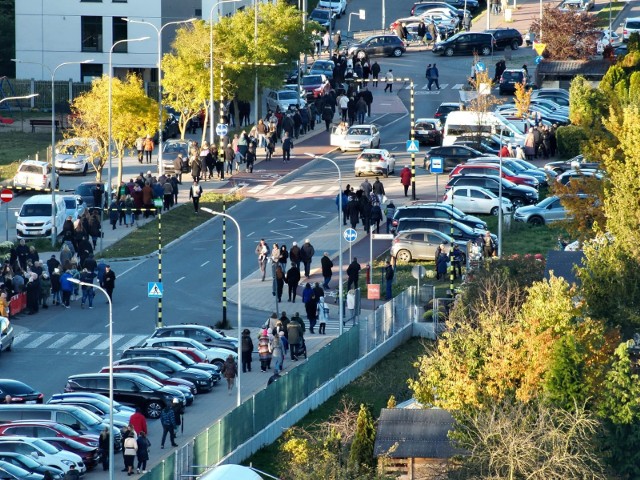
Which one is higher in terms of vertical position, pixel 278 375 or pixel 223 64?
pixel 223 64

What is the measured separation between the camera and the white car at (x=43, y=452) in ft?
137

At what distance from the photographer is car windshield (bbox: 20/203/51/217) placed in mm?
67500

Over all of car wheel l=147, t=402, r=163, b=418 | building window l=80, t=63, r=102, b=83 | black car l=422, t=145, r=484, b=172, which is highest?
building window l=80, t=63, r=102, b=83

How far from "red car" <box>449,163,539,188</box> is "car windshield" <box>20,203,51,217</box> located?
15.6 metres

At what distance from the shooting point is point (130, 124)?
248ft

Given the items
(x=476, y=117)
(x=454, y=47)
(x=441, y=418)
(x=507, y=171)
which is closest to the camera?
(x=441, y=418)

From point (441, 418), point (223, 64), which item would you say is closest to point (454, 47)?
point (223, 64)

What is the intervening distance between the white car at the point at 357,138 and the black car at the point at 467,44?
21381 mm

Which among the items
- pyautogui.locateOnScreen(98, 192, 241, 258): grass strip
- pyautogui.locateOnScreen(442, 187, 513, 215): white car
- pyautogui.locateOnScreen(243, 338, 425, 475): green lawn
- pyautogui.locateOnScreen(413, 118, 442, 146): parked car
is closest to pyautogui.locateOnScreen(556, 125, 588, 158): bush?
pyautogui.locateOnScreen(413, 118, 442, 146): parked car

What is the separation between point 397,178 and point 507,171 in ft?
19.2

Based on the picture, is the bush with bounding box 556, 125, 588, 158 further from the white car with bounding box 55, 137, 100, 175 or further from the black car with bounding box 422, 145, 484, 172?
the white car with bounding box 55, 137, 100, 175

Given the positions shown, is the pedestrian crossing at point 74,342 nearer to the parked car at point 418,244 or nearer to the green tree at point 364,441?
the parked car at point 418,244

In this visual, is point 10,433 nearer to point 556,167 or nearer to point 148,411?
point 148,411

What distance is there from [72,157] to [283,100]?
13.1 meters
